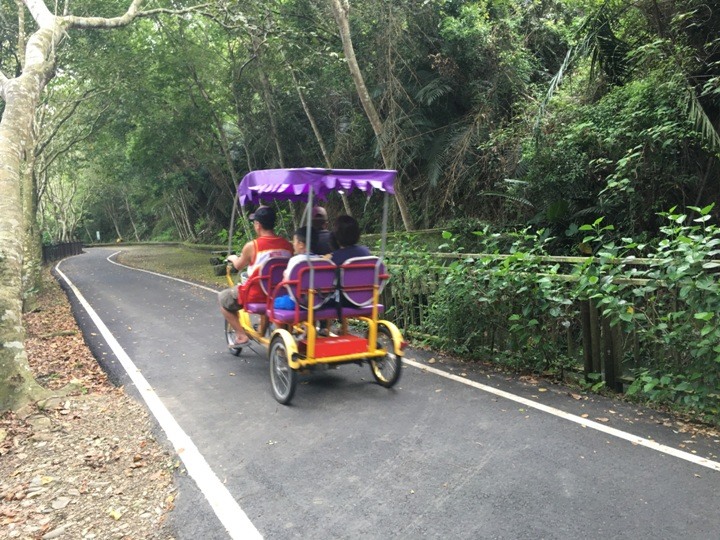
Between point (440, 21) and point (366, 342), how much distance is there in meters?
10.1

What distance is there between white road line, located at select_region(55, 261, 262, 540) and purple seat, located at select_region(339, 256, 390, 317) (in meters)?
2.16

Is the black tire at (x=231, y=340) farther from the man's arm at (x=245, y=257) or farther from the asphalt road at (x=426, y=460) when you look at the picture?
the man's arm at (x=245, y=257)

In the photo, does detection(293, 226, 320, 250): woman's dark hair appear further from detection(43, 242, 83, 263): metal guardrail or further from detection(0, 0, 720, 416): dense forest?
detection(43, 242, 83, 263): metal guardrail

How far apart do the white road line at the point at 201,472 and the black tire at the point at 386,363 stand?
221cm

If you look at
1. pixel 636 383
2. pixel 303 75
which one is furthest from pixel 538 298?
pixel 303 75

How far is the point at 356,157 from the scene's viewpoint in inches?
674

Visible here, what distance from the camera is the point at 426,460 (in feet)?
14.2

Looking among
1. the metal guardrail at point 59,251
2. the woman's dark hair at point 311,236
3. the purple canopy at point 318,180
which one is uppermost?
the purple canopy at point 318,180

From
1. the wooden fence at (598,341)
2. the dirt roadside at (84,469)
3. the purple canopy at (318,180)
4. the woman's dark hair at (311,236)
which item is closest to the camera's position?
the dirt roadside at (84,469)

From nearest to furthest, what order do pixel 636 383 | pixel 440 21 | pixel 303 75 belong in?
pixel 636 383, pixel 440 21, pixel 303 75

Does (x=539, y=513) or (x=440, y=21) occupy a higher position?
(x=440, y=21)

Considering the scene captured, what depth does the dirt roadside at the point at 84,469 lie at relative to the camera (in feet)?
12.1

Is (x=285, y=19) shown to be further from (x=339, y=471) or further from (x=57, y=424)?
(x=339, y=471)

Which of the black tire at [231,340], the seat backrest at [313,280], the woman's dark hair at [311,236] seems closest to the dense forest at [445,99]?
the woman's dark hair at [311,236]
